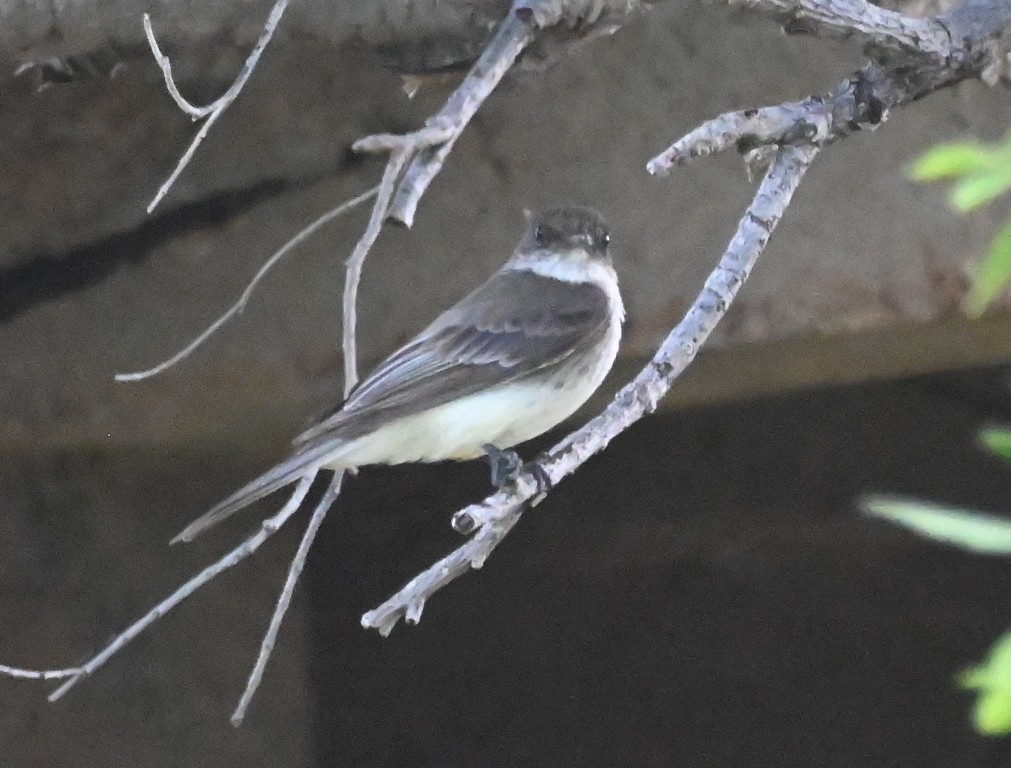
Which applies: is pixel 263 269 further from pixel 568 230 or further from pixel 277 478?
pixel 568 230

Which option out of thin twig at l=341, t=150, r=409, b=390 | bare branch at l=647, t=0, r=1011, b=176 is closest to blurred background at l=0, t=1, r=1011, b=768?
bare branch at l=647, t=0, r=1011, b=176

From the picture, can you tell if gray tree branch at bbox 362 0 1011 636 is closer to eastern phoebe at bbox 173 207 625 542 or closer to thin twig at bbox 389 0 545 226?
thin twig at bbox 389 0 545 226

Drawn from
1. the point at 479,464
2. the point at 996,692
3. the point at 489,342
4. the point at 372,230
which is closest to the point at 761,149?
the point at 372,230

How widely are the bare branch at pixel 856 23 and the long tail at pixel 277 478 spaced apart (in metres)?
0.71

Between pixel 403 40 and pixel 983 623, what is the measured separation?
5.79 feet

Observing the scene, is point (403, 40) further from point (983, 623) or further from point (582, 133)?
point (983, 623)

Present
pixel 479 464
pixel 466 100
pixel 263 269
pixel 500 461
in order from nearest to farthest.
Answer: pixel 466 100 < pixel 263 269 < pixel 500 461 < pixel 479 464

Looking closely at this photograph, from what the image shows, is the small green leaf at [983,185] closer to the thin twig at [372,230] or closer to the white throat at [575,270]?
the thin twig at [372,230]

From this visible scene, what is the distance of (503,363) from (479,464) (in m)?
0.89

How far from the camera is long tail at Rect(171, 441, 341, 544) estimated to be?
162cm

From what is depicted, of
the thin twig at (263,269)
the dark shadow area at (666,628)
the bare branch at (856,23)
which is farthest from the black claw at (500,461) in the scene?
the dark shadow area at (666,628)

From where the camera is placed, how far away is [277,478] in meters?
1.71

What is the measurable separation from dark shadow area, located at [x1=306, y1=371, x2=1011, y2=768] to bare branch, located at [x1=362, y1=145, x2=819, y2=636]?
4.52ft

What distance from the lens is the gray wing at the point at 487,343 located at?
193 centimetres
